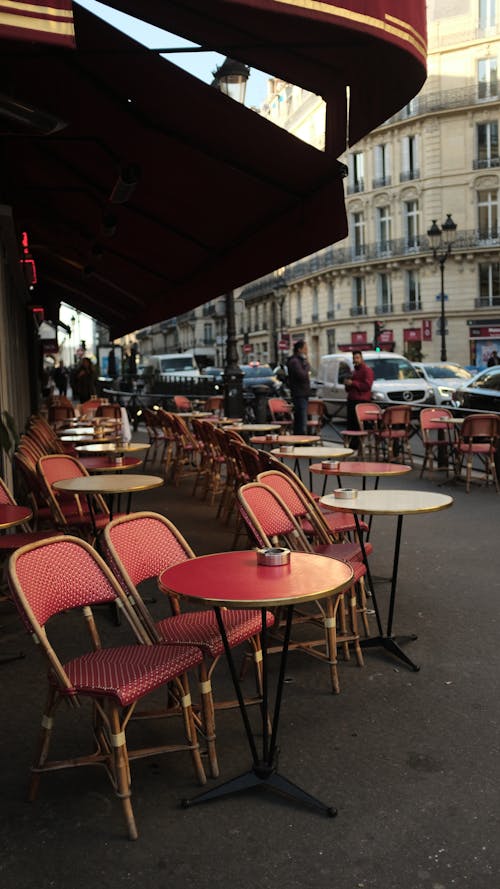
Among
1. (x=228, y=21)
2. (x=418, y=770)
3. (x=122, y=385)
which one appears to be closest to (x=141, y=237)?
(x=228, y=21)

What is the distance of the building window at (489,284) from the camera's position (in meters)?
47.9

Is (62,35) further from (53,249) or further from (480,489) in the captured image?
(53,249)

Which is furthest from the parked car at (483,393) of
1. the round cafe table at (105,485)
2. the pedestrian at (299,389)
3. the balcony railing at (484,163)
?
the balcony railing at (484,163)

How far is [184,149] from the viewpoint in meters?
6.29

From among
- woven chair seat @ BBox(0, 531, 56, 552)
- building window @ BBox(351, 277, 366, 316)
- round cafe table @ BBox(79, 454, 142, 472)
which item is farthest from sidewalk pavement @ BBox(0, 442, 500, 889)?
building window @ BBox(351, 277, 366, 316)

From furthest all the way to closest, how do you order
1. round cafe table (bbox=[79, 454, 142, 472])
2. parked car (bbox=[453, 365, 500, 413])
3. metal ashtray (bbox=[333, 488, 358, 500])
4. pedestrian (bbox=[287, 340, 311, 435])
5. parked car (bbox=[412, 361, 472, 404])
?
parked car (bbox=[412, 361, 472, 404])
pedestrian (bbox=[287, 340, 311, 435])
parked car (bbox=[453, 365, 500, 413])
round cafe table (bbox=[79, 454, 142, 472])
metal ashtray (bbox=[333, 488, 358, 500])

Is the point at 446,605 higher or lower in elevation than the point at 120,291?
lower

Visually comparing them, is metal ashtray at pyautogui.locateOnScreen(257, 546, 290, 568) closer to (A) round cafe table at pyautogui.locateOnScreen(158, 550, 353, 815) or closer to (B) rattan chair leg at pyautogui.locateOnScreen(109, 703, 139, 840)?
(A) round cafe table at pyautogui.locateOnScreen(158, 550, 353, 815)

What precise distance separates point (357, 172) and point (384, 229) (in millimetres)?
4234

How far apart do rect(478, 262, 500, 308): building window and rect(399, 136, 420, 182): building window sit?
6.33 metres

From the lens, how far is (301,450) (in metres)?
7.97

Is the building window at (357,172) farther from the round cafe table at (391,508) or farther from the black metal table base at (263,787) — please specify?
the black metal table base at (263,787)

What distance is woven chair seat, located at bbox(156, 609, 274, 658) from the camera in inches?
144

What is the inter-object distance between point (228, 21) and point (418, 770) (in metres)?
3.35
